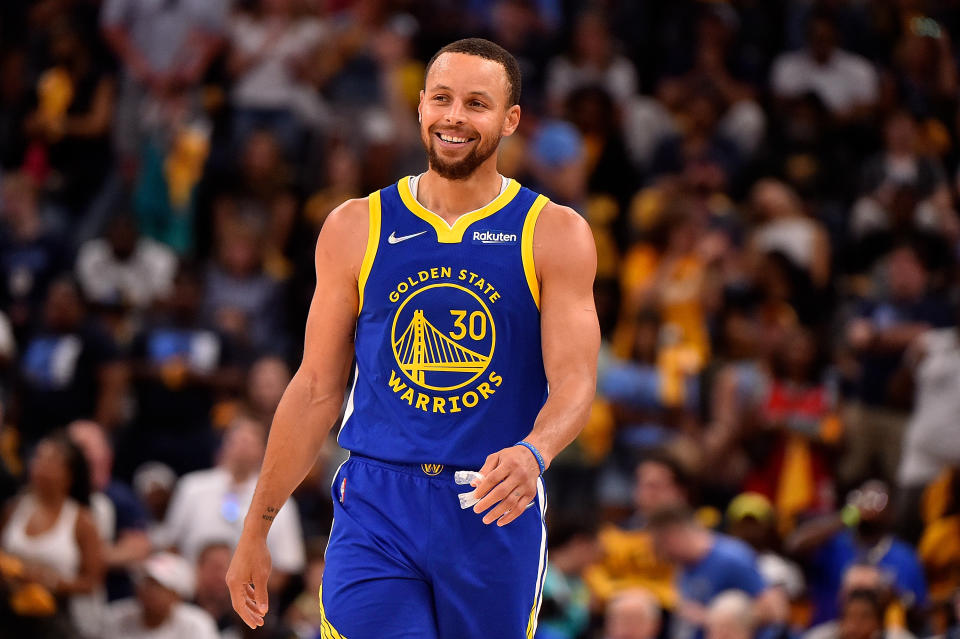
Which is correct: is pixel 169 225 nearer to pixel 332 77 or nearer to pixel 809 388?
pixel 332 77

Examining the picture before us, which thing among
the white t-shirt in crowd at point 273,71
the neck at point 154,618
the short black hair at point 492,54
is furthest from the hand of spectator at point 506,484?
the white t-shirt in crowd at point 273,71

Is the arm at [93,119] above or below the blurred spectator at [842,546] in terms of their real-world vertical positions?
above

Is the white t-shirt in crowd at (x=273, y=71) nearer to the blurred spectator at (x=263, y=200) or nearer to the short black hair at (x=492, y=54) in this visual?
the blurred spectator at (x=263, y=200)

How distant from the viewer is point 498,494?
432cm

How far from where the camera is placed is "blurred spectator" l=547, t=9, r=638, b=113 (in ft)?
49.5

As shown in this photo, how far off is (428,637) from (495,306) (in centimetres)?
108

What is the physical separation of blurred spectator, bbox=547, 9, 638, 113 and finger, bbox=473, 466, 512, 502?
432 inches

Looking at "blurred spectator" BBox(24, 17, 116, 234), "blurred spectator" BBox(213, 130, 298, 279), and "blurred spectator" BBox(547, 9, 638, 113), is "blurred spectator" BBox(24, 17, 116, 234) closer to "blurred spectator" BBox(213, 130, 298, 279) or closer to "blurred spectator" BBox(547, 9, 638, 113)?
"blurred spectator" BBox(213, 130, 298, 279)

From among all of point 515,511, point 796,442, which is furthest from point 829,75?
point 515,511

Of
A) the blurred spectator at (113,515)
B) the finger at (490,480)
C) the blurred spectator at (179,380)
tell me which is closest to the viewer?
the finger at (490,480)

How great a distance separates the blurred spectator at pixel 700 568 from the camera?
30.7 feet

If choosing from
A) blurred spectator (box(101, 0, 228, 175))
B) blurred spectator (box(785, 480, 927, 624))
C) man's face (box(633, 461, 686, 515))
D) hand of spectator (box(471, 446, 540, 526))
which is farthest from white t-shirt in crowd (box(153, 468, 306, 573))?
hand of spectator (box(471, 446, 540, 526))

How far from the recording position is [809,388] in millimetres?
11961

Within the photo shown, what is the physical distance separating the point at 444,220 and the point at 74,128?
10.6 meters
